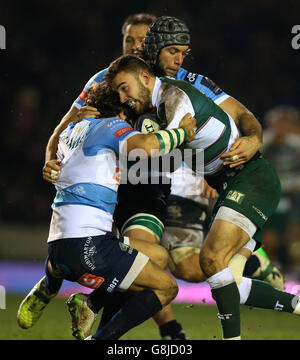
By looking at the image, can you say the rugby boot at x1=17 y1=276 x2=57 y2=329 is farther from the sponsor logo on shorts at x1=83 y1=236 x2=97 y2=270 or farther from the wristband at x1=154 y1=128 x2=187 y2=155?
the wristband at x1=154 y1=128 x2=187 y2=155

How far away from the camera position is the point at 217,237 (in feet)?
14.2

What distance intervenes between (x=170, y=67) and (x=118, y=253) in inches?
64.8

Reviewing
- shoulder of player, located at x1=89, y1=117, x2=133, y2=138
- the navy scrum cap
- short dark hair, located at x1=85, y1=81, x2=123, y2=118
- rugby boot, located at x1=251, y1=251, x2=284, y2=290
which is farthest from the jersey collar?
rugby boot, located at x1=251, y1=251, x2=284, y2=290

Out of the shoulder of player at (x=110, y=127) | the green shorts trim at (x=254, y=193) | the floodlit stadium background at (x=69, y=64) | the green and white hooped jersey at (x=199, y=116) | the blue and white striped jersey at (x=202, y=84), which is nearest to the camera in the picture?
the shoulder of player at (x=110, y=127)

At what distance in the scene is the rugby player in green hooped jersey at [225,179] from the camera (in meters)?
4.28

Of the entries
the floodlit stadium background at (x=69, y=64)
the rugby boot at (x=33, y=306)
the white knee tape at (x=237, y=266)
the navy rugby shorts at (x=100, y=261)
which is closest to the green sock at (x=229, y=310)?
the white knee tape at (x=237, y=266)

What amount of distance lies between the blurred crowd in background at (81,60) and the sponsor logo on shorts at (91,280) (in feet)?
22.0

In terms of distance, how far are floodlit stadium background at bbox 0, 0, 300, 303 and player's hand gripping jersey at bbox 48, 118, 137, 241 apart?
6.12 meters

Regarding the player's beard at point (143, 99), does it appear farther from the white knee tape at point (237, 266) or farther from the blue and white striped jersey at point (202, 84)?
the white knee tape at point (237, 266)

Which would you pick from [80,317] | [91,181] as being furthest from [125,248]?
[80,317]

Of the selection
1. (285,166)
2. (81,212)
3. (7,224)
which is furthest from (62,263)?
(7,224)

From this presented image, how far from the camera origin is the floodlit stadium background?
10.7 metres
